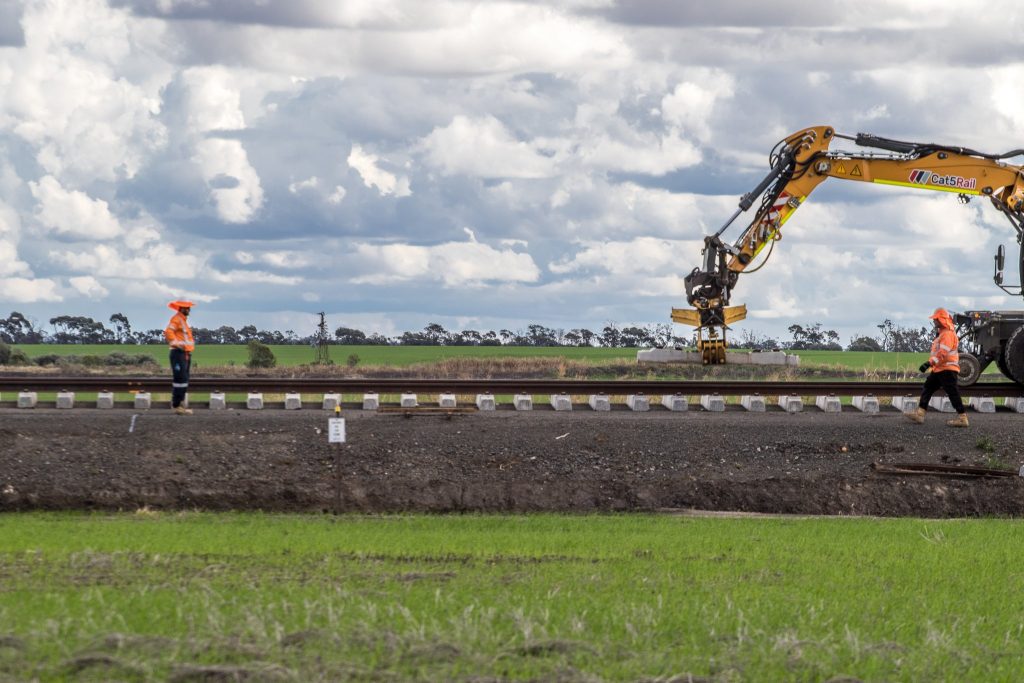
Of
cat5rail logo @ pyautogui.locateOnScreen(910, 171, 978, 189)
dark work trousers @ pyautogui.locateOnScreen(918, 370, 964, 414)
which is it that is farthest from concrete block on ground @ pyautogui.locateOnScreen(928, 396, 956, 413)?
cat5rail logo @ pyautogui.locateOnScreen(910, 171, 978, 189)

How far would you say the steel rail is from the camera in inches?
907

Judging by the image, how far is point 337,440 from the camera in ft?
55.1

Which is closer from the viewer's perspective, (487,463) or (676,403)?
(487,463)

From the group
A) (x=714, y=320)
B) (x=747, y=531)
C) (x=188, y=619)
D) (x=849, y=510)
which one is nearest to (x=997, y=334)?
(x=714, y=320)

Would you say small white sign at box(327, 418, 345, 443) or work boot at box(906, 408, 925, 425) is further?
work boot at box(906, 408, 925, 425)

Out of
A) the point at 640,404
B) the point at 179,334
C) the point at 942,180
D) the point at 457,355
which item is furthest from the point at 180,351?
the point at 457,355

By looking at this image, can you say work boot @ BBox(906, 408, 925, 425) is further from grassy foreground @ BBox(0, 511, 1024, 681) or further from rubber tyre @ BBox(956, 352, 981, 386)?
grassy foreground @ BBox(0, 511, 1024, 681)

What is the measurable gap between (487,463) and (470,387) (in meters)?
4.59

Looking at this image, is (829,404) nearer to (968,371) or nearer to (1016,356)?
(968,371)

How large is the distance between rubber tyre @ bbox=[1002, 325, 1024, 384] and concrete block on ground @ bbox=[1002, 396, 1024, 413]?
1.30 m

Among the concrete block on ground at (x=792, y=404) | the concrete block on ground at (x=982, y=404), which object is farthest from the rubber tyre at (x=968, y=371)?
the concrete block on ground at (x=792, y=404)

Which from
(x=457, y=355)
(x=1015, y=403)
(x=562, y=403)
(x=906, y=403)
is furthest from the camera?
(x=457, y=355)

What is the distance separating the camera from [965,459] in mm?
20328

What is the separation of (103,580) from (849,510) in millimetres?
11296
